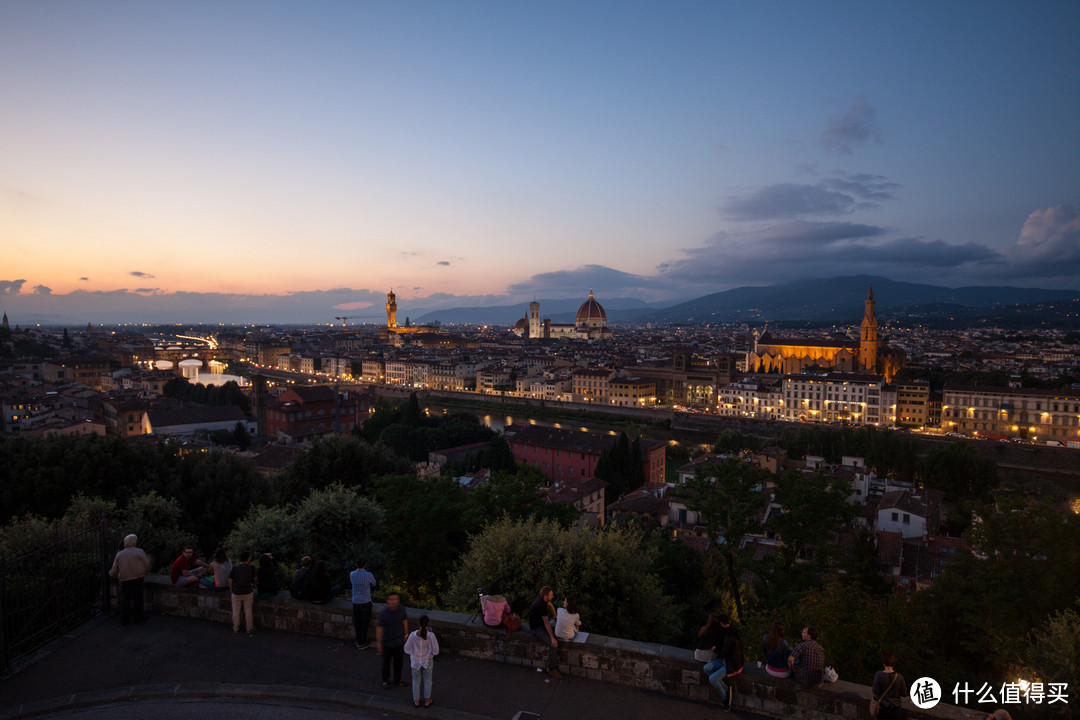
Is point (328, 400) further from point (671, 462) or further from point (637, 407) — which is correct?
point (637, 407)

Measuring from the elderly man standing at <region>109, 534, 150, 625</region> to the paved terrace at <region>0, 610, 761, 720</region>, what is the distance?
0.68 ft

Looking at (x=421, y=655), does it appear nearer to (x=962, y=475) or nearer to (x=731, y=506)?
(x=731, y=506)

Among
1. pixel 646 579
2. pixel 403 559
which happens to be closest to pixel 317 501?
pixel 403 559

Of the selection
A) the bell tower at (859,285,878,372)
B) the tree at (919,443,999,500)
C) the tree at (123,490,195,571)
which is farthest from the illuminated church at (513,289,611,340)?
the tree at (123,490,195,571)

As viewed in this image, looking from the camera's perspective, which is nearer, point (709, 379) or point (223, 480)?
point (223, 480)

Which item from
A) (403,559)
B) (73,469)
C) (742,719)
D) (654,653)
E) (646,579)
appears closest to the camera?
(742,719)

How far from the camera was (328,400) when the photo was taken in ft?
99.7

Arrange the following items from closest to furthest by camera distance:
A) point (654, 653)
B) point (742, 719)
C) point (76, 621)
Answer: point (742, 719), point (654, 653), point (76, 621)

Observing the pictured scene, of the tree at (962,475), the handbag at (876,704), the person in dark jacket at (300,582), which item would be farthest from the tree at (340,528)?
the tree at (962,475)

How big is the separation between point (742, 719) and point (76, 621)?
502cm

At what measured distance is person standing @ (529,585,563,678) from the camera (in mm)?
4160

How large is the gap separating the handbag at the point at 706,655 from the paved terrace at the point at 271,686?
0.96 ft

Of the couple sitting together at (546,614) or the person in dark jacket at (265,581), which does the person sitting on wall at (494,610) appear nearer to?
the couple sitting together at (546,614)

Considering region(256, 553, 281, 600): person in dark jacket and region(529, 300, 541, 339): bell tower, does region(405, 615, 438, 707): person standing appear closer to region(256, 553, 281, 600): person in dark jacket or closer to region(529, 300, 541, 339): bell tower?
region(256, 553, 281, 600): person in dark jacket
